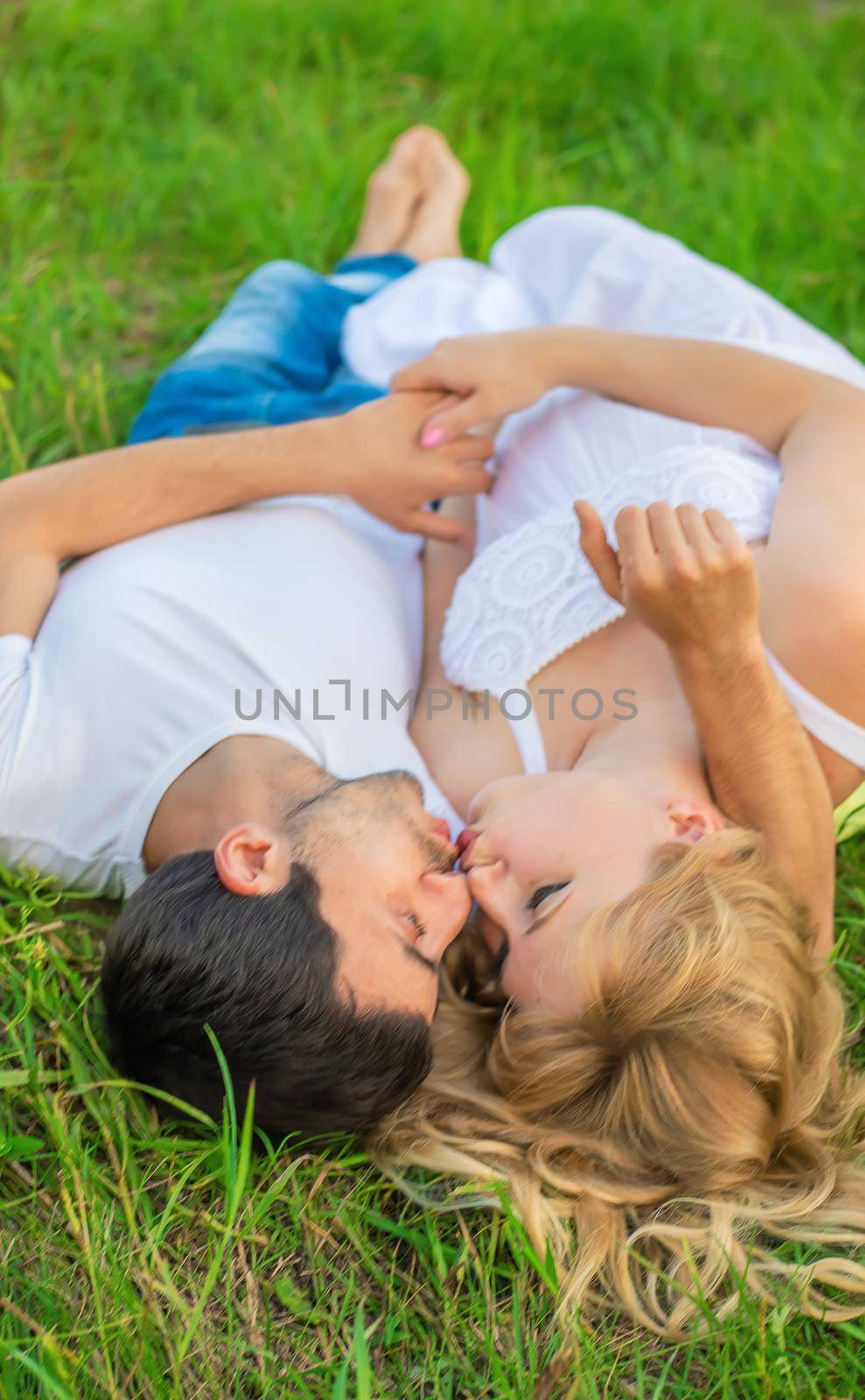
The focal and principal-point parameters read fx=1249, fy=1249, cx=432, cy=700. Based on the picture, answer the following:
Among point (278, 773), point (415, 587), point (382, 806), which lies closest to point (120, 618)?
point (278, 773)

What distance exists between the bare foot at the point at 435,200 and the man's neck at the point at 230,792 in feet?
5.96

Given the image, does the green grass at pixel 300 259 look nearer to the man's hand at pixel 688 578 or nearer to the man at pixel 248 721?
the man at pixel 248 721

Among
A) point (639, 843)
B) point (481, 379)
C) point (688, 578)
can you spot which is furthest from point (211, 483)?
point (639, 843)

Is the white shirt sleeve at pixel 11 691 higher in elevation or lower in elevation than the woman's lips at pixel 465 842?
higher

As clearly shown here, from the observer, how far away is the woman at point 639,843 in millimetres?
1917

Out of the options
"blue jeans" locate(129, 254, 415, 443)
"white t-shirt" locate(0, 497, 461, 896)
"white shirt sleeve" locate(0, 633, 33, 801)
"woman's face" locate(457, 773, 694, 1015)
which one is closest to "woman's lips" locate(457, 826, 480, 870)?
"woman's face" locate(457, 773, 694, 1015)

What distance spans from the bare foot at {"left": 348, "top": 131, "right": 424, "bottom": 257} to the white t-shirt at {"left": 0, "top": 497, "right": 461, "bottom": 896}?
4.23 feet

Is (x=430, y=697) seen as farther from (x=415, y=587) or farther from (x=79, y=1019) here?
(x=79, y=1019)

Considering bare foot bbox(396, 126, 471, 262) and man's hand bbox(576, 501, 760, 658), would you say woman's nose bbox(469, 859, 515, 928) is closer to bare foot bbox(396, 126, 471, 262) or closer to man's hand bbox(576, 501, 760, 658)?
man's hand bbox(576, 501, 760, 658)

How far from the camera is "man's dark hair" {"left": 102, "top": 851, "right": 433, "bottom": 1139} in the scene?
5.98 feet

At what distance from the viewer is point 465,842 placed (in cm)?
219

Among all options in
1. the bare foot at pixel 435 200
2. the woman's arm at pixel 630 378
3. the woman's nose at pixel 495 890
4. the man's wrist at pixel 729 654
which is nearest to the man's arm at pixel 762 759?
the man's wrist at pixel 729 654

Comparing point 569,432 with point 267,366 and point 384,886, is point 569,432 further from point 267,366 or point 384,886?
point 384,886

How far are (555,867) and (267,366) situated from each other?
58.3 inches
